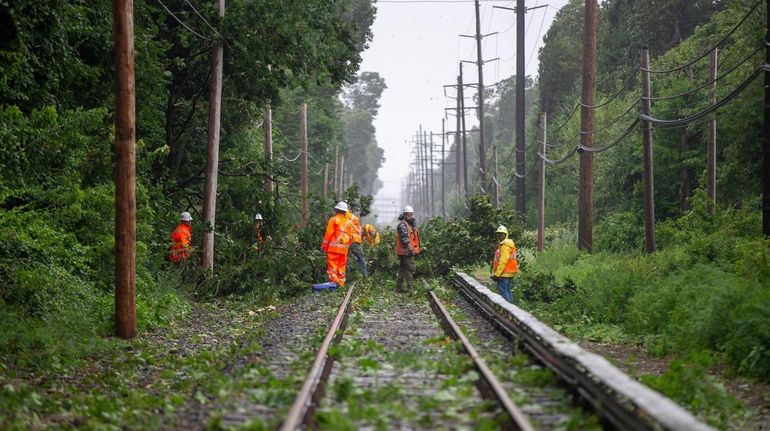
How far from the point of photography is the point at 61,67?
630 inches

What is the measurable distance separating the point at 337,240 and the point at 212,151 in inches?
142

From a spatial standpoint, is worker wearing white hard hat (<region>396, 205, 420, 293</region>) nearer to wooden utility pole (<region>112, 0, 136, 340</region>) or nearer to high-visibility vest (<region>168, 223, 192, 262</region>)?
high-visibility vest (<region>168, 223, 192, 262</region>)

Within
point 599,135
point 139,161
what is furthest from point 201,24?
point 599,135

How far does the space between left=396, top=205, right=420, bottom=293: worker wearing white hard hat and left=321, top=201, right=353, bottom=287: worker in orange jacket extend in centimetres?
112

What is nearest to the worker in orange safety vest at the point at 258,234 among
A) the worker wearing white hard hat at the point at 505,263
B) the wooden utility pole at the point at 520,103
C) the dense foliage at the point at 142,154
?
the dense foliage at the point at 142,154

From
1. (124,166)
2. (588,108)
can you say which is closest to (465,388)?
(124,166)

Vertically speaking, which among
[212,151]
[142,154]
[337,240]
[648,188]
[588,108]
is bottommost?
[337,240]

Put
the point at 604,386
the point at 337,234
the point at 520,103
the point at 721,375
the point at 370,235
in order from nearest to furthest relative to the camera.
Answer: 1. the point at 604,386
2. the point at 721,375
3. the point at 337,234
4. the point at 370,235
5. the point at 520,103

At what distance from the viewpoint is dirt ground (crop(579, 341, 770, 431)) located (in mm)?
8383

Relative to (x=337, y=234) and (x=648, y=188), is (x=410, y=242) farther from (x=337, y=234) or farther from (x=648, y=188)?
(x=648, y=188)

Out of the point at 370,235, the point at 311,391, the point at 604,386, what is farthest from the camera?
the point at 370,235

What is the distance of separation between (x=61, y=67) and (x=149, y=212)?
309 cm

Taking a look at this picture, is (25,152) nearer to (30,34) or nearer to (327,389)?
(30,34)

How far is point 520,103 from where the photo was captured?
123ft
